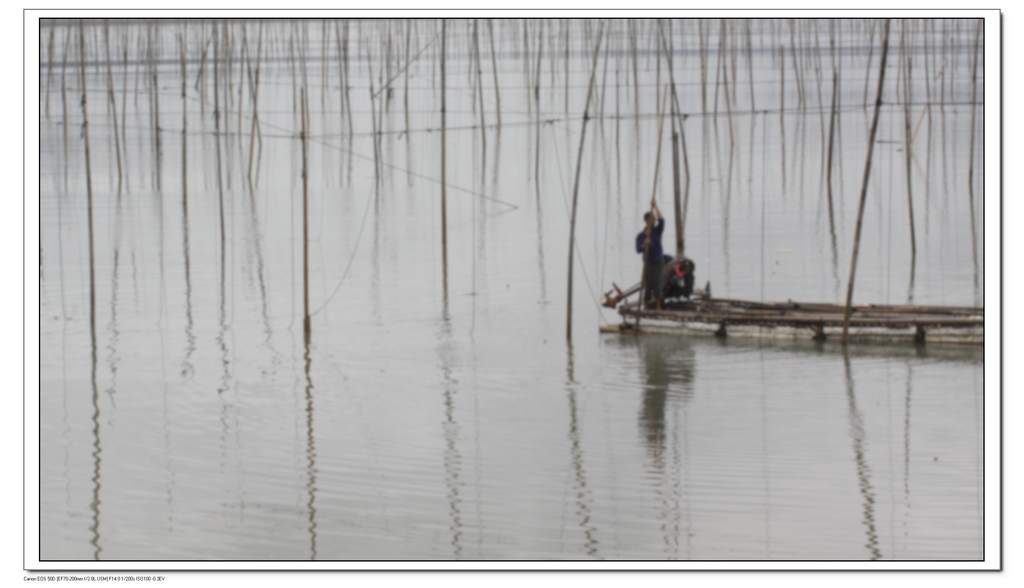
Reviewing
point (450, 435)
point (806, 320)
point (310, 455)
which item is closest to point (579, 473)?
point (450, 435)

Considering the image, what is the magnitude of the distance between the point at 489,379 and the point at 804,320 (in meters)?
2.54

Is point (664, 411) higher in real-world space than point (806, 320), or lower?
lower

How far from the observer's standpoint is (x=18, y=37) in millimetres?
8992

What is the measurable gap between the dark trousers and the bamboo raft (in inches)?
4.5

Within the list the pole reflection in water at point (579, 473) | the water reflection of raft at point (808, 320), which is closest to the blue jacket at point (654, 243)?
the water reflection of raft at point (808, 320)

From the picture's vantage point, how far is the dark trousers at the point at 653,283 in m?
14.9

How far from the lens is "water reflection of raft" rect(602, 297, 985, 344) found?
13.6m

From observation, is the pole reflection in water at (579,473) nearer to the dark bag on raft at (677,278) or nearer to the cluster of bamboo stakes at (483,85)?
the cluster of bamboo stakes at (483,85)

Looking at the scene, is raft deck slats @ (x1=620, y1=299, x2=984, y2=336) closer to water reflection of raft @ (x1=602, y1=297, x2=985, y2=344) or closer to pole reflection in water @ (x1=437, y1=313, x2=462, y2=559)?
water reflection of raft @ (x1=602, y1=297, x2=985, y2=344)

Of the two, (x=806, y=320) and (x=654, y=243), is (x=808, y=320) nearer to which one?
(x=806, y=320)

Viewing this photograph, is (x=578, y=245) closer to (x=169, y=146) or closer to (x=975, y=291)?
(x=975, y=291)

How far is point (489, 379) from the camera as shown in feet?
44.2

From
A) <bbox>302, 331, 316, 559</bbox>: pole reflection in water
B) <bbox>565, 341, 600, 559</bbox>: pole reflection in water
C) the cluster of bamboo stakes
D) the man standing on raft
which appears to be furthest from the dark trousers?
<bbox>302, 331, 316, 559</bbox>: pole reflection in water
